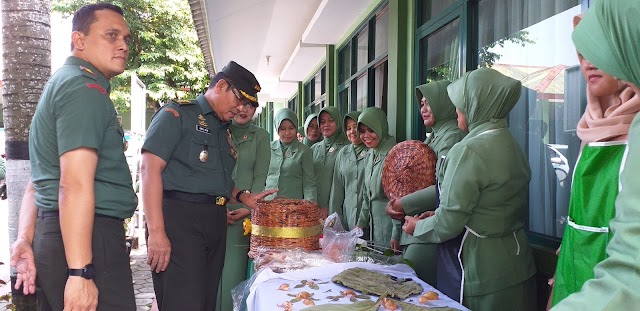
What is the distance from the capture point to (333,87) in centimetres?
841

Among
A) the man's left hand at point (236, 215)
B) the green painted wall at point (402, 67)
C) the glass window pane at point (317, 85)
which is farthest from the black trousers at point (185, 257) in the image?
the glass window pane at point (317, 85)

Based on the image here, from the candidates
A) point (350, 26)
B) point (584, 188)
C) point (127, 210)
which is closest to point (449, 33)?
point (584, 188)

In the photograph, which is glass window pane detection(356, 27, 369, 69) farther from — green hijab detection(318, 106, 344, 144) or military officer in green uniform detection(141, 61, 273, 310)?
military officer in green uniform detection(141, 61, 273, 310)

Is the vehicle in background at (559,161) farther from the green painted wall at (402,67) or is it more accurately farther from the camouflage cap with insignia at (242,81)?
the green painted wall at (402,67)

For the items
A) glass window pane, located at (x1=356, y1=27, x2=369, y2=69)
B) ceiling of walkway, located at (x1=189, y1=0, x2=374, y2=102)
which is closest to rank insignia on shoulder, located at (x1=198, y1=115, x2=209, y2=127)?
ceiling of walkway, located at (x1=189, y1=0, x2=374, y2=102)

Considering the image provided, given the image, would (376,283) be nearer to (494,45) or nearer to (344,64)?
(494,45)

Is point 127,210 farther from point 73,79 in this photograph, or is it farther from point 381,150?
point 381,150

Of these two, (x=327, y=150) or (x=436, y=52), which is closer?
(x=436, y=52)

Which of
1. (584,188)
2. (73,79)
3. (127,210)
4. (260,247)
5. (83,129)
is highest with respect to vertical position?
(73,79)

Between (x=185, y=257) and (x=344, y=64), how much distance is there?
6.06 meters

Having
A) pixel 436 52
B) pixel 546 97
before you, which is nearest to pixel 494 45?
pixel 546 97

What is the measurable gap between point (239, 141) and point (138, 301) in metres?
1.99

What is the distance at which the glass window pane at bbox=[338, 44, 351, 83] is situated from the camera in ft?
25.4

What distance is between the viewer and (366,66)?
20.8 feet
